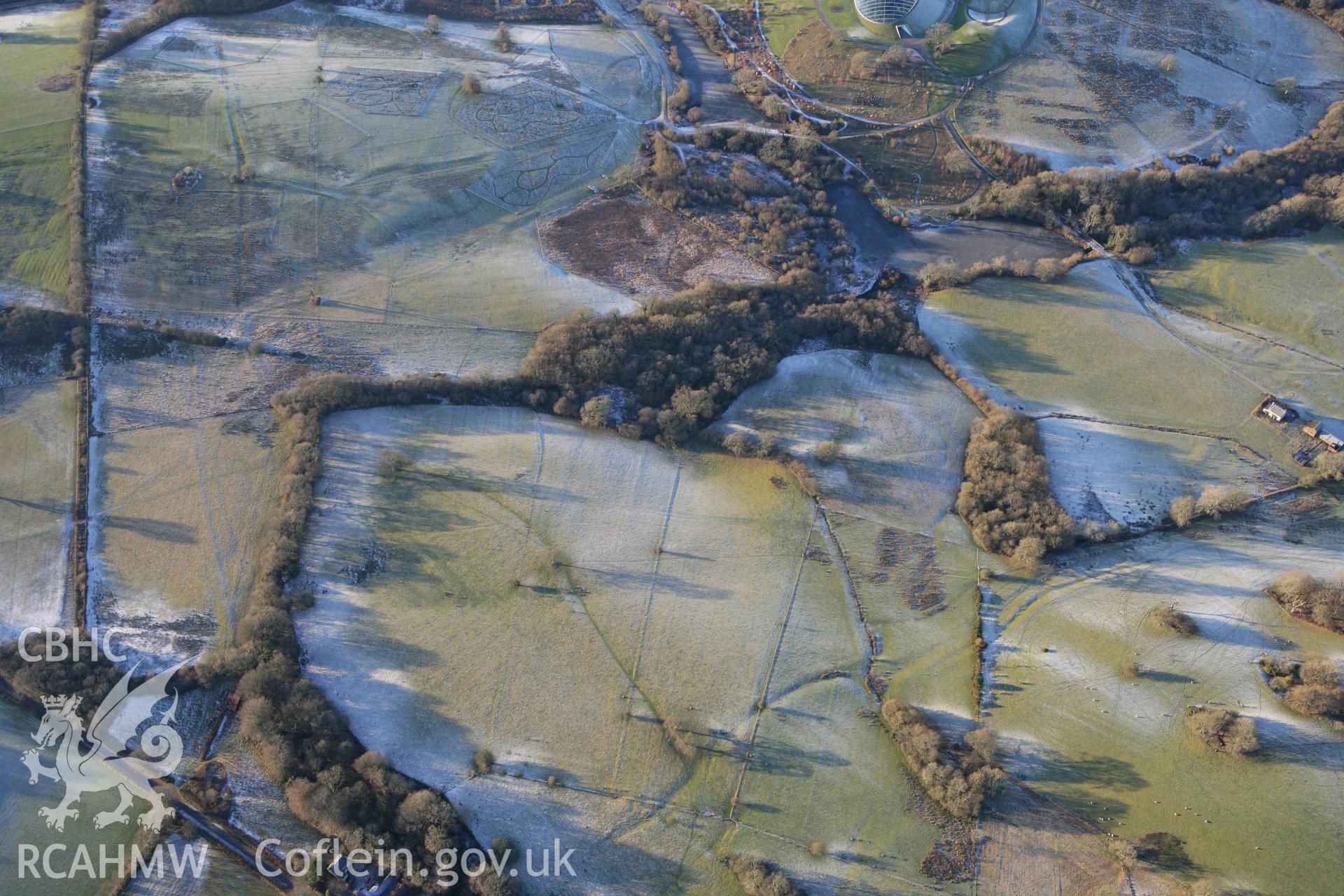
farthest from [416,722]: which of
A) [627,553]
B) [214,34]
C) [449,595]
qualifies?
[214,34]

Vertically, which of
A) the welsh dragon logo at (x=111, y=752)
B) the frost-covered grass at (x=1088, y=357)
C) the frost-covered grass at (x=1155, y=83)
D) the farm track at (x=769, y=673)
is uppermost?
the frost-covered grass at (x=1155, y=83)

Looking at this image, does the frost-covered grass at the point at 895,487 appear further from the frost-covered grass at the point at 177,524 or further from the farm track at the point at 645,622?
the frost-covered grass at the point at 177,524

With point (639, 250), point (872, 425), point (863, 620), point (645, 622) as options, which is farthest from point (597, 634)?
point (639, 250)

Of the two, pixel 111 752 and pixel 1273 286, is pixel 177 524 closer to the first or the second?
pixel 111 752

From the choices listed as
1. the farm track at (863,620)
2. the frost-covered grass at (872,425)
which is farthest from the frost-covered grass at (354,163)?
the farm track at (863,620)

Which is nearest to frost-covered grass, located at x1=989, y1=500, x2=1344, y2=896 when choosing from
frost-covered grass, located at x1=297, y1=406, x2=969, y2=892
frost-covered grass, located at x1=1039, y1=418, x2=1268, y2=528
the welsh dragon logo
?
frost-covered grass, located at x1=1039, y1=418, x2=1268, y2=528

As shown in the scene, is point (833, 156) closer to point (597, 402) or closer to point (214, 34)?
point (597, 402)
